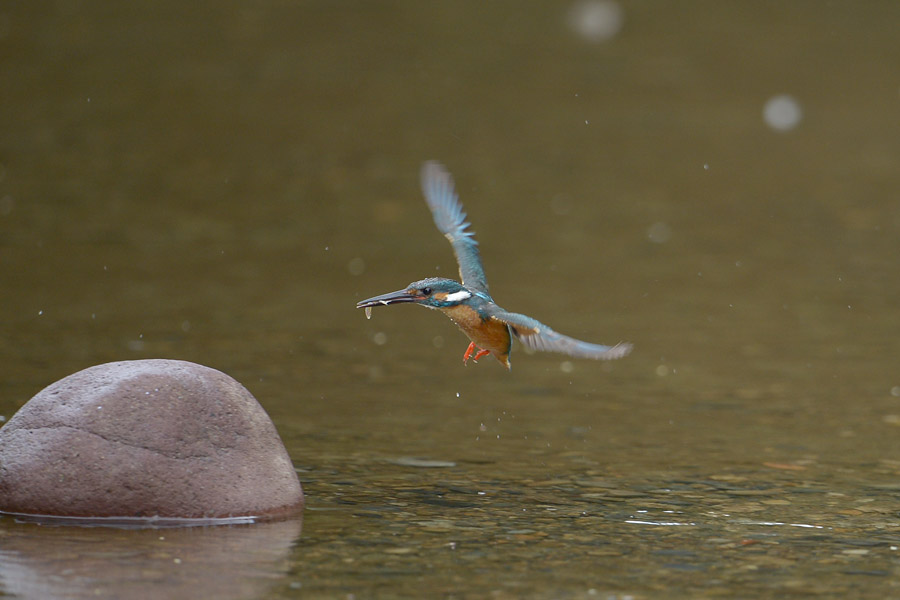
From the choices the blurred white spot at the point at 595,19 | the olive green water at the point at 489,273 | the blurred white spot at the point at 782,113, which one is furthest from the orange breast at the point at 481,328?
the blurred white spot at the point at 595,19

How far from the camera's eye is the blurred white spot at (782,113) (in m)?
20.5

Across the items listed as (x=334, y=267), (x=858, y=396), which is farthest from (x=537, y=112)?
(x=858, y=396)

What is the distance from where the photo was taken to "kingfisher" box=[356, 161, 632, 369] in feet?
20.4

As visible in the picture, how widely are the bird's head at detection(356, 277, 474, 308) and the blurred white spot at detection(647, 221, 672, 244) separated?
962cm

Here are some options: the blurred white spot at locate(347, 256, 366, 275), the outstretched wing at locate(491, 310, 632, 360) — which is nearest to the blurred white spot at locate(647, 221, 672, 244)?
the blurred white spot at locate(347, 256, 366, 275)

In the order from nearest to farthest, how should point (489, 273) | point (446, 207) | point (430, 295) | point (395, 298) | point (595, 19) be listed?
point (395, 298)
point (430, 295)
point (446, 207)
point (489, 273)
point (595, 19)

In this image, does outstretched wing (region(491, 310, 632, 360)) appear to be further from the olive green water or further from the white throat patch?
the olive green water

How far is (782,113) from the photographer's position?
20922 mm

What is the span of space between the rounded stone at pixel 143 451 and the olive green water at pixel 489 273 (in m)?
0.23

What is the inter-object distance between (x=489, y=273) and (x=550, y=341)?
839cm

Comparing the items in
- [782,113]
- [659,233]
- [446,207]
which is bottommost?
[446,207]

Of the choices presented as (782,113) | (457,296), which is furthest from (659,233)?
(457,296)

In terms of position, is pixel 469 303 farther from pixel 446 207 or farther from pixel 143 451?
pixel 143 451

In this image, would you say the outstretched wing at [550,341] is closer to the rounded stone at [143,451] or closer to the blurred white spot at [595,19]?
the rounded stone at [143,451]
